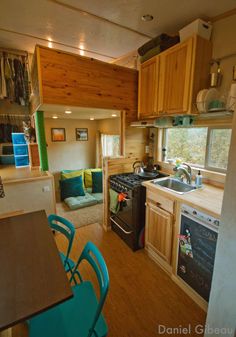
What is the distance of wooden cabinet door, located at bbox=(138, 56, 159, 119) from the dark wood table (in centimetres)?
201

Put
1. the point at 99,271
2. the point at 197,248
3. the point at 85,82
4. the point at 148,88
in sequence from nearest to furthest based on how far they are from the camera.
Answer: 1. the point at 99,271
2. the point at 197,248
3. the point at 85,82
4. the point at 148,88

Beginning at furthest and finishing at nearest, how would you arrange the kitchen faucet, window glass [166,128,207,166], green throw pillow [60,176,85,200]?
green throw pillow [60,176,85,200]
window glass [166,128,207,166]
the kitchen faucet

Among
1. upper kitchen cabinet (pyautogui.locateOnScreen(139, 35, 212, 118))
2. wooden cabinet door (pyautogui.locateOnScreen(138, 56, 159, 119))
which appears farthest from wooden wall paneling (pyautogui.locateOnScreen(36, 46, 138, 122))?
upper kitchen cabinet (pyautogui.locateOnScreen(139, 35, 212, 118))

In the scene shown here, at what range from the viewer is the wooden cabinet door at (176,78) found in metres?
1.88

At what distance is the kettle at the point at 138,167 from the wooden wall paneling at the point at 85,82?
723 mm

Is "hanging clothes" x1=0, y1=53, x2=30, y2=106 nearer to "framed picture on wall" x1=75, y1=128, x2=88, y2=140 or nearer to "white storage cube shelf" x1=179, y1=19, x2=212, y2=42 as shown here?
"framed picture on wall" x1=75, y1=128, x2=88, y2=140

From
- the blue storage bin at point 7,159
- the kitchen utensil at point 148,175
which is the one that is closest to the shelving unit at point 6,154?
the blue storage bin at point 7,159

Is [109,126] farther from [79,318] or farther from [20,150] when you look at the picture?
[79,318]

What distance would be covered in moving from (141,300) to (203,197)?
120 centimetres

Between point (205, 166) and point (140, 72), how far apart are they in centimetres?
164

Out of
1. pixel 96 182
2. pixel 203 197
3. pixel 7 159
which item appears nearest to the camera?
pixel 203 197

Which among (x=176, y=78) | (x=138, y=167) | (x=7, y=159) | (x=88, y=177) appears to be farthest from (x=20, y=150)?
(x=176, y=78)

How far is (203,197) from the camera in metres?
1.71

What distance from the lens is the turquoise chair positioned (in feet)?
3.18
